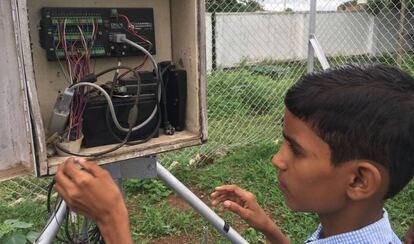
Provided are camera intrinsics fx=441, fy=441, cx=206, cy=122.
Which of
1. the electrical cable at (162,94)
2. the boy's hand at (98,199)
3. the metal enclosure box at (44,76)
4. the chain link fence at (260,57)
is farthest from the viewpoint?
the chain link fence at (260,57)

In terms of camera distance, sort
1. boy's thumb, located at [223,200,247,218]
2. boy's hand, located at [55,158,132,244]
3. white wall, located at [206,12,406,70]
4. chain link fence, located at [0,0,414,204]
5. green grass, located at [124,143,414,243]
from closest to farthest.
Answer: boy's hand, located at [55,158,132,244] → boy's thumb, located at [223,200,247,218] → green grass, located at [124,143,414,243] → chain link fence, located at [0,0,414,204] → white wall, located at [206,12,406,70]

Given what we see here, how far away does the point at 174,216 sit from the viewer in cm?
275

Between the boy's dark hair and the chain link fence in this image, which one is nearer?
the boy's dark hair

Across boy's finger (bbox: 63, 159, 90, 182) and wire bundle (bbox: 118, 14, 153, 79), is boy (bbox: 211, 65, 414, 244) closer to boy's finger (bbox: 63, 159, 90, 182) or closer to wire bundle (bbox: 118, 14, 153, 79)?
boy's finger (bbox: 63, 159, 90, 182)

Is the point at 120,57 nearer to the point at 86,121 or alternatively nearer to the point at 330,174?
the point at 86,121

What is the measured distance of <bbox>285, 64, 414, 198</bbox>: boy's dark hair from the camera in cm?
85

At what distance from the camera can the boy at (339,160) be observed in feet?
2.73

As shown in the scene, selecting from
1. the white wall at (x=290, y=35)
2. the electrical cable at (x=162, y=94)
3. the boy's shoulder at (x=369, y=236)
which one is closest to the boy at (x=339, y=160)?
the boy's shoulder at (x=369, y=236)

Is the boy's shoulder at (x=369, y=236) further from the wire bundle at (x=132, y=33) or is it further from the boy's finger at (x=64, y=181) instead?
the wire bundle at (x=132, y=33)

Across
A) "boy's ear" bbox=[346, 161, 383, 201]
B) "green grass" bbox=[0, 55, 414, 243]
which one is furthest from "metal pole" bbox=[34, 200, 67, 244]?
"green grass" bbox=[0, 55, 414, 243]

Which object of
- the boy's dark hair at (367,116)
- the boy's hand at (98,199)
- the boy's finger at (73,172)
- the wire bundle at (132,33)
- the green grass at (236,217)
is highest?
the wire bundle at (132,33)

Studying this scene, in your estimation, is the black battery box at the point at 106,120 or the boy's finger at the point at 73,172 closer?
the boy's finger at the point at 73,172

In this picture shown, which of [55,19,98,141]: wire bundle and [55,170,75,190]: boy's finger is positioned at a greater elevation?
[55,19,98,141]: wire bundle

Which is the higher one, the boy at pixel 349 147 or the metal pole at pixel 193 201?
→ the boy at pixel 349 147
